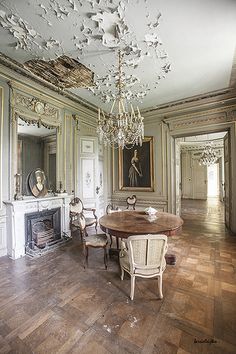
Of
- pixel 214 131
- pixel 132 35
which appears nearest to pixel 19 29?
pixel 132 35

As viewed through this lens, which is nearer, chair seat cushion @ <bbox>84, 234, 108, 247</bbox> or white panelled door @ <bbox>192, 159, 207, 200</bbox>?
chair seat cushion @ <bbox>84, 234, 108, 247</bbox>

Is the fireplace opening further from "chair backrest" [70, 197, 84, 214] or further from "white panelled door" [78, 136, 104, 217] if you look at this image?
"white panelled door" [78, 136, 104, 217]

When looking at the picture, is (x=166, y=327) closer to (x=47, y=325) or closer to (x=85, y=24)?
(x=47, y=325)

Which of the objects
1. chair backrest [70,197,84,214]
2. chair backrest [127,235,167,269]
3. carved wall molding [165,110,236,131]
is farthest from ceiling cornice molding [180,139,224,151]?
chair backrest [127,235,167,269]

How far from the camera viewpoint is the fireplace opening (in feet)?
12.0

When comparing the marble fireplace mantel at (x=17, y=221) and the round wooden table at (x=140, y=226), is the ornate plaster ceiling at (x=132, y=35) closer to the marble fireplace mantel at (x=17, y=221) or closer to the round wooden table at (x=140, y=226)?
the marble fireplace mantel at (x=17, y=221)

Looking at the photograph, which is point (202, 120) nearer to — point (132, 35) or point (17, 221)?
point (132, 35)

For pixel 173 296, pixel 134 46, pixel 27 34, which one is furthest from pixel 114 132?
pixel 173 296

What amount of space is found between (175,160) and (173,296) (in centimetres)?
401

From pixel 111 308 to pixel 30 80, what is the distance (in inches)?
167

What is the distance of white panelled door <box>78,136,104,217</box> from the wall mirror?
897 mm

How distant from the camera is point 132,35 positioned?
265cm

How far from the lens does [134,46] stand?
2875 millimetres

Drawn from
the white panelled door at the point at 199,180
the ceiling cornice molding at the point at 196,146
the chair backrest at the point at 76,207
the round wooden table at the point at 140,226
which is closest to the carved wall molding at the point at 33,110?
the chair backrest at the point at 76,207
